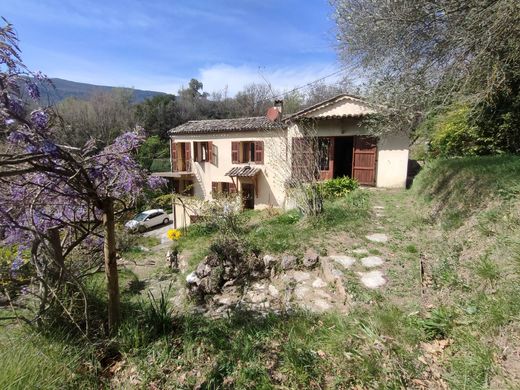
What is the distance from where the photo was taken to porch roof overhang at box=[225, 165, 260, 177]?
14719mm

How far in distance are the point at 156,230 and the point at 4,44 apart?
18.7 metres

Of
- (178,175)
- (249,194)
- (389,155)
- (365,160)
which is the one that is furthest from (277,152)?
(178,175)

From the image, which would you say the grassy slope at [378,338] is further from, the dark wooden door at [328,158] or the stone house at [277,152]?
the dark wooden door at [328,158]

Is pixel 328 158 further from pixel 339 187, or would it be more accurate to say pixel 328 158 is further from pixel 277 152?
pixel 277 152

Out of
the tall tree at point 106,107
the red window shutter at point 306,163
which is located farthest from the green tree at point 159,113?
the red window shutter at point 306,163

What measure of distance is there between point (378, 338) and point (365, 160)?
383 inches

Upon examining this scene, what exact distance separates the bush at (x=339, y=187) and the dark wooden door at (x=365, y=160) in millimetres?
963

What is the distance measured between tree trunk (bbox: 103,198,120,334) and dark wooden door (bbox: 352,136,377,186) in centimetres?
1030

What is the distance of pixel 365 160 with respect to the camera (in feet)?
→ 36.9

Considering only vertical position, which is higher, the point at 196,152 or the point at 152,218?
the point at 196,152

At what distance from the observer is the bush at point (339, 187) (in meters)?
10.0

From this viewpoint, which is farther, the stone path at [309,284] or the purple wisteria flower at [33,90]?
the stone path at [309,284]

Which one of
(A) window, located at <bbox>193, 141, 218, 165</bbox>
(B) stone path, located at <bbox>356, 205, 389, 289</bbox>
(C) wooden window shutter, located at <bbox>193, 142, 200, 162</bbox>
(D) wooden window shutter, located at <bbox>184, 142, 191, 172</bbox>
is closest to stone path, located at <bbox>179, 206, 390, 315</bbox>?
(B) stone path, located at <bbox>356, 205, 389, 289</bbox>

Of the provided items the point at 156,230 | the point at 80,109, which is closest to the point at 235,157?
the point at 156,230
